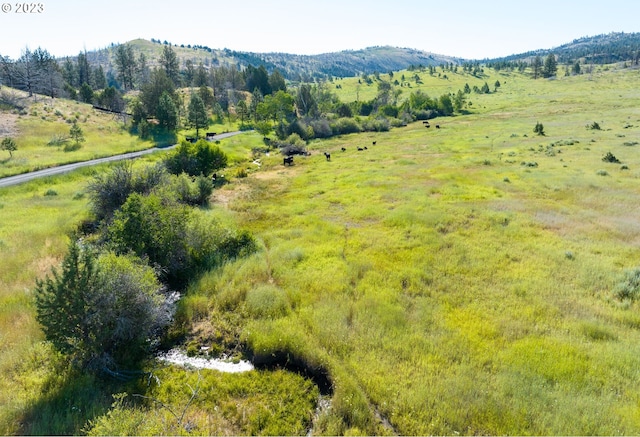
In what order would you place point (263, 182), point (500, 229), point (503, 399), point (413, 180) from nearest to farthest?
point (503, 399) → point (500, 229) → point (413, 180) → point (263, 182)

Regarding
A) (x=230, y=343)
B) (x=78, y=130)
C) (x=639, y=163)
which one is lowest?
(x=230, y=343)

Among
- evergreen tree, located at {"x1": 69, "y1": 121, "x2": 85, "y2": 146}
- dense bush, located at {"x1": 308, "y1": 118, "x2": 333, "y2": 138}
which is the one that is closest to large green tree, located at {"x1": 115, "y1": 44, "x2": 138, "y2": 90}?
evergreen tree, located at {"x1": 69, "y1": 121, "x2": 85, "y2": 146}

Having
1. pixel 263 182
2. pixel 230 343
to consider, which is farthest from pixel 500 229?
pixel 263 182

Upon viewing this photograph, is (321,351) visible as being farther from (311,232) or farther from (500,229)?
(500,229)

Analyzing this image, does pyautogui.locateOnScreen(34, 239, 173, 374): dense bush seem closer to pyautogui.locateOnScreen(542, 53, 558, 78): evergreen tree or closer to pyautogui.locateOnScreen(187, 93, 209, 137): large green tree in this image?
pyautogui.locateOnScreen(187, 93, 209, 137): large green tree

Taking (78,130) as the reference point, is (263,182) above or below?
below

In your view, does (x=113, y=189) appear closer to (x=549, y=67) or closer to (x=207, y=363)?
(x=207, y=363)
